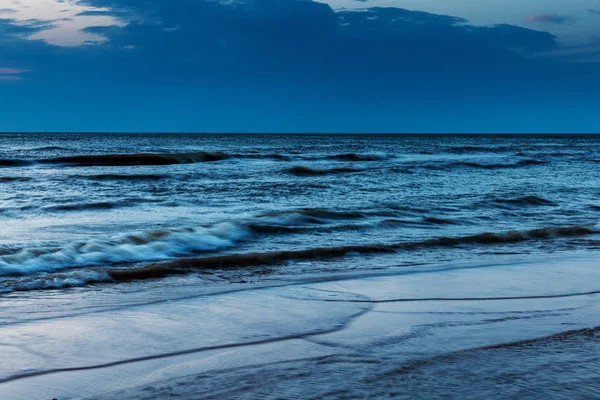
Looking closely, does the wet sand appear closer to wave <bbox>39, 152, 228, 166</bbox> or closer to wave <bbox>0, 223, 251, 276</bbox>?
wave <bbox>0, 223, 251, 276</bbox>

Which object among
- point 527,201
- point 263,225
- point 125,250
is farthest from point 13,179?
point 527,201

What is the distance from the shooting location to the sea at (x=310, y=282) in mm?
2928

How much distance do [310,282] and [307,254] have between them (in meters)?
1.57

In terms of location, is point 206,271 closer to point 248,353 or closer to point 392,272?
point 392,272

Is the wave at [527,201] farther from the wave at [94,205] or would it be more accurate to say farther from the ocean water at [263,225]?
the wave at [94,205]

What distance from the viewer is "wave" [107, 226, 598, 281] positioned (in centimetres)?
589

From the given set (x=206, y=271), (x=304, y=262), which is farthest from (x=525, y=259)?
(x=206, y=271)

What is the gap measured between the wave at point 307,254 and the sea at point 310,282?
1.0 inches

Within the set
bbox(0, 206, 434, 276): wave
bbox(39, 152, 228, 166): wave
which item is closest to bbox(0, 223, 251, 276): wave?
bbox(0, 206, 434, 276): wave

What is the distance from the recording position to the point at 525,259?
6.73 meters

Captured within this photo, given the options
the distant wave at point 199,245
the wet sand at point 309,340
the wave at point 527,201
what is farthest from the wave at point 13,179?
the wet sand at point 309,340

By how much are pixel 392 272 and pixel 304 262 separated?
43.0 inches

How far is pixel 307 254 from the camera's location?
7000 millimetres

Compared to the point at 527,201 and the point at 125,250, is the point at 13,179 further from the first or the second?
the point at 527,201
